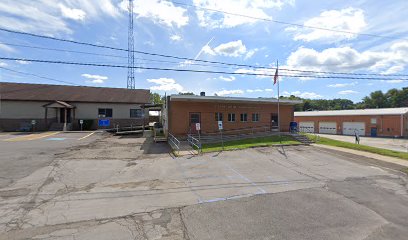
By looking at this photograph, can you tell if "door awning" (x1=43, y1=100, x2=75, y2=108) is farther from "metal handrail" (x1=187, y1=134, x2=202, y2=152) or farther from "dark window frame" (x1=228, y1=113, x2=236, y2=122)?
"dark window frame" (x1=228, y1=113, x2=236, y2=122)

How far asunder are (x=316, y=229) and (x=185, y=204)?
377 cm

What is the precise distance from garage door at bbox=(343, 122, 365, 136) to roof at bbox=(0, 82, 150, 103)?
3554cm

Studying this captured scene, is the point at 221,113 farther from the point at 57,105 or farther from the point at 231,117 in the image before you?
the point at 57,105

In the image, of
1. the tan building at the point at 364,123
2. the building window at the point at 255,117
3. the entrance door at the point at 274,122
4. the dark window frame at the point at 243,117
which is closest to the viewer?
the dark window frame at the point at 243,117

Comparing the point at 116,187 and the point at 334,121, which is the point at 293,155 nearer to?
the point at 116,187

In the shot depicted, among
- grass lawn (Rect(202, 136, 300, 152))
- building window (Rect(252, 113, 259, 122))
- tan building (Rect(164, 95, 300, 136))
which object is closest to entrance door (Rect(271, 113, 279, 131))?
tan building (Rect(164, 95, 300, 136))

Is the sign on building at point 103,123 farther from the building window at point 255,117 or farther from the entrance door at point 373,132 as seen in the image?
the entrance door at point 373,132

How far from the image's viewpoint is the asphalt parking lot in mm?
5883

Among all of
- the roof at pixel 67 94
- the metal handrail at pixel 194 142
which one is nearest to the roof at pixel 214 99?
the metal handrail at pixel 194 142

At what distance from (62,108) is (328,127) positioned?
45999 millimetres

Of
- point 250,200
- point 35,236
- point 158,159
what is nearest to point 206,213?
point 250,200

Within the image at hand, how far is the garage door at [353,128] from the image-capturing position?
1631 inches

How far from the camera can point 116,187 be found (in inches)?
375

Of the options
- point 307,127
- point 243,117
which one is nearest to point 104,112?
point 243,117
